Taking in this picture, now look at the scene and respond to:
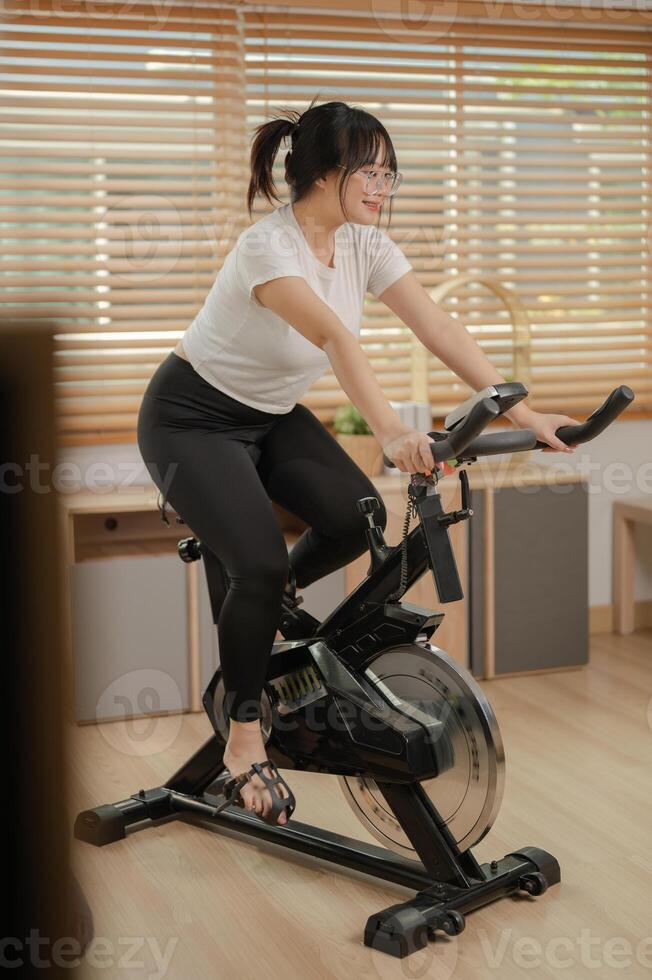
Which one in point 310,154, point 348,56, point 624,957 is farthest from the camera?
point 348,56

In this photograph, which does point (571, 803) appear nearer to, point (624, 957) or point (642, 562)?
point (624, 957)

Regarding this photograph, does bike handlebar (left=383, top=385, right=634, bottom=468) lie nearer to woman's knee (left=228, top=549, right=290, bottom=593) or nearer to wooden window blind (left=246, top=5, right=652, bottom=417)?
woman's knee (left=228, top=549, right=290, bottom=593)

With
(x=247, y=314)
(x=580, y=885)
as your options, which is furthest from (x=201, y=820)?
(x=247, y=314)

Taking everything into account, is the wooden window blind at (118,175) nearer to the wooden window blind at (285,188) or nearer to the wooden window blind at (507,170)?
the wooden window blind at (285,188)

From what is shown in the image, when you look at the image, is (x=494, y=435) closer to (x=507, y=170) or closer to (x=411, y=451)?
(x=411, y=451)

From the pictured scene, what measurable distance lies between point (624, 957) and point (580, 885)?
0.27m

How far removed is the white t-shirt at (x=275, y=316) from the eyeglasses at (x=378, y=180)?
15 cm

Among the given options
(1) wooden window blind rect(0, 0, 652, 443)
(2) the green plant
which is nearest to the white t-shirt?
(1) wooden window blind rect(0, 0, 652, 443)

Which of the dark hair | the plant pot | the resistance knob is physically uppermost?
the dark hair

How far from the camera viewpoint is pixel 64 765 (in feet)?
1.72

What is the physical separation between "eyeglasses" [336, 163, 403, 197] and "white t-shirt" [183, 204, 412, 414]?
0.15 meters

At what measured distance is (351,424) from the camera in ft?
11.4

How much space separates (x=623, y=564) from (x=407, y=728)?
217 centimetres

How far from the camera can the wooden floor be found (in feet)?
6.30
